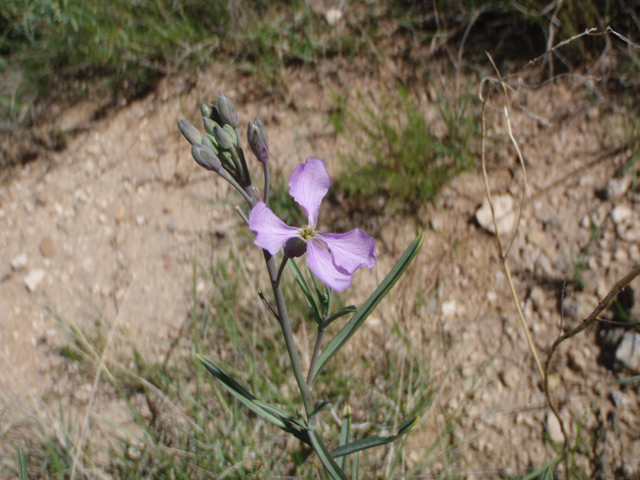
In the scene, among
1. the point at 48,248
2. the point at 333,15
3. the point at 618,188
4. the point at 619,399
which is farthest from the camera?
the point at 48,248

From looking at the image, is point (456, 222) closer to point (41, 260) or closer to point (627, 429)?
point (627, 429)

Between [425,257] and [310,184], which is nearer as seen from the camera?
[310,184]

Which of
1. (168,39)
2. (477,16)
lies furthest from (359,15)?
(168,39)

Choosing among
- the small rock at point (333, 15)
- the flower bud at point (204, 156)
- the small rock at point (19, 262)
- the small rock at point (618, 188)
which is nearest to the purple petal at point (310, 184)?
the flower bud at point (204, 156)

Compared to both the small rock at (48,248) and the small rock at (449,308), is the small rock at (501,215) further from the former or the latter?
the small rock at (48,248)

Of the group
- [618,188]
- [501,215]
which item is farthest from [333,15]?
[618,188]

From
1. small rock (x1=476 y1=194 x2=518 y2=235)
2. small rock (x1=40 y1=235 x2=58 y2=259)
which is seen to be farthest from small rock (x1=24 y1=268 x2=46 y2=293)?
small rock (x1=476 y1=194 x2=518 y2=235)

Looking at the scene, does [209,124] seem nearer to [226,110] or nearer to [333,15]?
[226,110]
